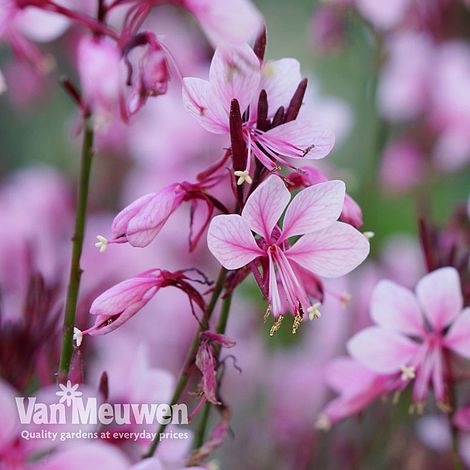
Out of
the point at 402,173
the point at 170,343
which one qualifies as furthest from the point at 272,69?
the point at 402,173

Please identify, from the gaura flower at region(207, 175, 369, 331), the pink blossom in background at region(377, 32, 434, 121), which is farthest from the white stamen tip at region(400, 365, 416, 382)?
the pink blossom in background at region(377, 32, 434, 121)

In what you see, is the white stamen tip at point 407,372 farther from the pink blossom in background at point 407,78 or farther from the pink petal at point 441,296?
the pink blossom in background at point 407,78

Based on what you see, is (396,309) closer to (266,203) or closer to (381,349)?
(381,349)

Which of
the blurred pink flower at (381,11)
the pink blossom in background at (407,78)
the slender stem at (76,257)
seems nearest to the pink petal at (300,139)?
the slender stem at (76,257)

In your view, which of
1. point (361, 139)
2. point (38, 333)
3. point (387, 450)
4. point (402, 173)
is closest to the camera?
point (38, 333)

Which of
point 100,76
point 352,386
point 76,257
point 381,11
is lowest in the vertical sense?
point 352,386

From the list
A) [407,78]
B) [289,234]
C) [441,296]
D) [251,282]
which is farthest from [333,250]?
[407,78]

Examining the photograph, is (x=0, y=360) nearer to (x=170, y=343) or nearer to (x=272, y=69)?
(x=272, y=69)
